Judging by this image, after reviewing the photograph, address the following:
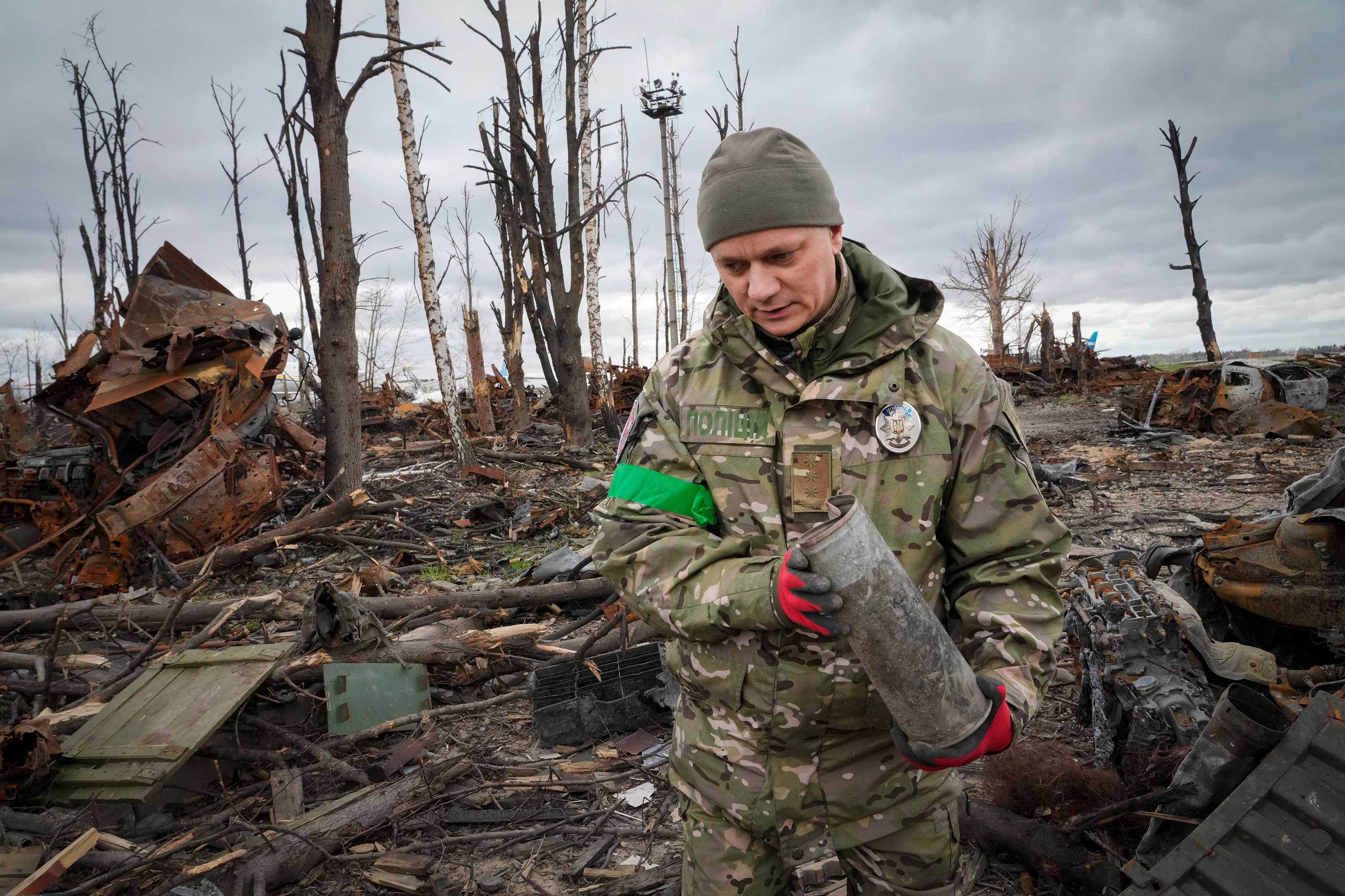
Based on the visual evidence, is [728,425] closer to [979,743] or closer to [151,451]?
[979,743]

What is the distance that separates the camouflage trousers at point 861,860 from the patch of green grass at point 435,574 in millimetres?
4934

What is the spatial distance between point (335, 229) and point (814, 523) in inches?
313

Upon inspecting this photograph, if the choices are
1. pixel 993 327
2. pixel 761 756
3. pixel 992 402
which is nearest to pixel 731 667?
pixel 761 756

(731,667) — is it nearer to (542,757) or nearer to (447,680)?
(542,757)

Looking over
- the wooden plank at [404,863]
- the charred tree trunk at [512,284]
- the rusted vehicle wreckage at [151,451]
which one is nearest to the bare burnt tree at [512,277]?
the charred tree trunk at [512,284]

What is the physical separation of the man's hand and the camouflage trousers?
2.02 ft

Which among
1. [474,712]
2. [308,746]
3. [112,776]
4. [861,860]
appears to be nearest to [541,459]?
[474,712]

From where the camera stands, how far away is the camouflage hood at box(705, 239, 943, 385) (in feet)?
5.07

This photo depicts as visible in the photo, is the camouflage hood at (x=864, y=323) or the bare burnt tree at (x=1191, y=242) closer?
the camouflage hood at (x=864, y=323)

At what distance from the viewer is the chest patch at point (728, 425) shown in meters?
1.57

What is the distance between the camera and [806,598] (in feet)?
4.10

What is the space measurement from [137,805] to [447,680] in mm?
1564

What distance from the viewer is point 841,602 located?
121cm

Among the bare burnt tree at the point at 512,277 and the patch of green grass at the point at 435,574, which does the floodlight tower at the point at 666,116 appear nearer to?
the bare burnt tree at the point at 512,277
